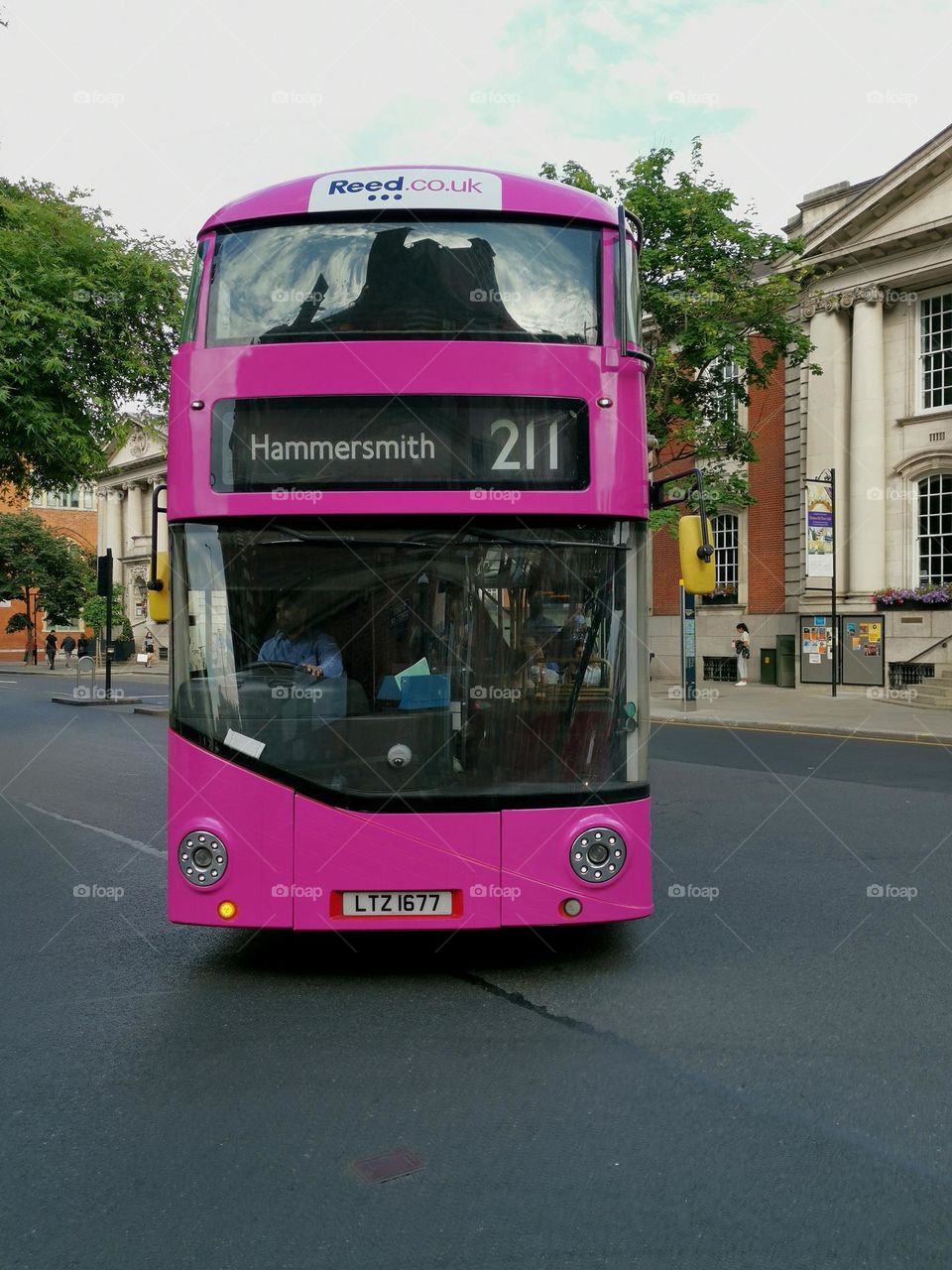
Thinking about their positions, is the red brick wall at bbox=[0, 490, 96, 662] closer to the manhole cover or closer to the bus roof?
the bus roof

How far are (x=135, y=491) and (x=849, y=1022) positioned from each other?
71.5 metres

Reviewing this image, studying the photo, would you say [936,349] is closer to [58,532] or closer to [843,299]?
[843,299]

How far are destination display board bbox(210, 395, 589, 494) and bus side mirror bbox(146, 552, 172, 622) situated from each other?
2.58 ft

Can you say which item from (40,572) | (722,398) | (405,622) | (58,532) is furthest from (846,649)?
(58,532)

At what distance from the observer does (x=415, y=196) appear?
564 centimetres

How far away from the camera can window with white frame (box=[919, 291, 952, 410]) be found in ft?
88.4

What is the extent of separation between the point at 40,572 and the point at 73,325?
46701 mm

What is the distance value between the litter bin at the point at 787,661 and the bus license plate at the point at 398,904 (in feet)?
81.3

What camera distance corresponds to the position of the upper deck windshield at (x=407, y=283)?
17.5ft

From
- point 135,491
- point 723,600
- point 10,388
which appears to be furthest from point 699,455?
point 135,491

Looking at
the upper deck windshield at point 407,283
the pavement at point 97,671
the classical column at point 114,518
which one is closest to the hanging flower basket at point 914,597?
the upper deck windshield at point 407,283

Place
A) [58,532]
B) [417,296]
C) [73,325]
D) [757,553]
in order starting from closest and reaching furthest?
[417,296] < [73,325] < [757,553] < [58,532]

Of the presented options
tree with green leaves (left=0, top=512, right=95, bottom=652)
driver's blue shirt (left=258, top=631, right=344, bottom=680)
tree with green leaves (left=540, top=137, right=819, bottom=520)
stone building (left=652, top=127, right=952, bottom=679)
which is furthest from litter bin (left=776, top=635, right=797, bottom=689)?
tree with green leaves (left=0, top=512, right=95, bottom=652)

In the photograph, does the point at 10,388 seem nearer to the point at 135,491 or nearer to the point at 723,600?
the point at 723,600
